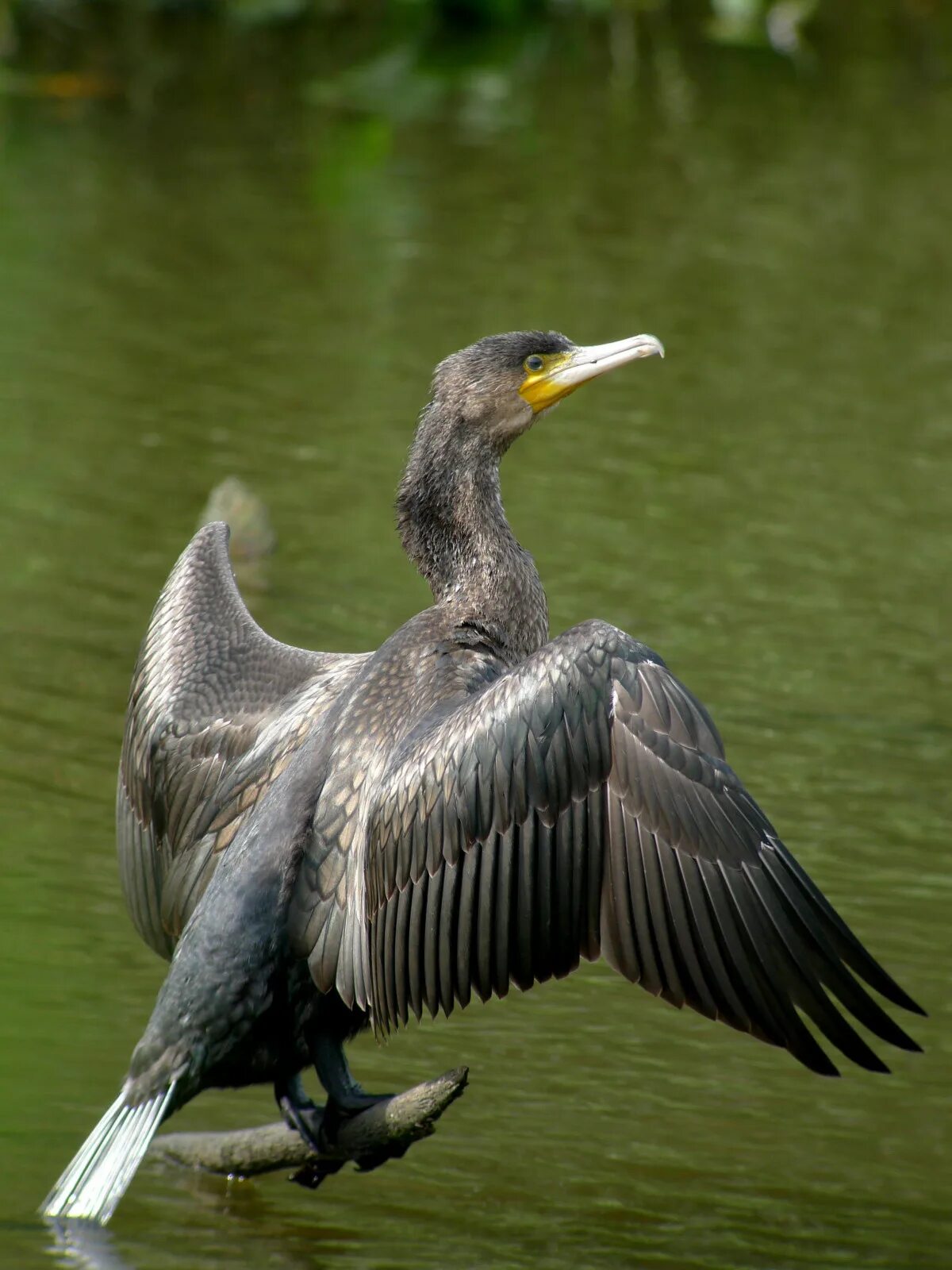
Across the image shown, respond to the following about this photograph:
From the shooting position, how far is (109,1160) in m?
5.13

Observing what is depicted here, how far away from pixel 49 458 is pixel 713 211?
257 inches

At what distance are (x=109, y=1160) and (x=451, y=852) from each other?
108 cm

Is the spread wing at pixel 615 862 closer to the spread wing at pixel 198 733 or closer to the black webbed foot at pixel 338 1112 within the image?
the black webbed foot at pixel 338 1112

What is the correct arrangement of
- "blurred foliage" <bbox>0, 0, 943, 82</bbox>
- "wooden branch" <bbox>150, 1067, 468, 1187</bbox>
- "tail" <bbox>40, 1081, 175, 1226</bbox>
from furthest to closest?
"blurred foliage" <bbox>0, 0, 943, 82</bbox> < "tail" <bbox>40, 1081, 175, 1226</bbox> < "wooden branch" <bbox>150, 1067, 468, 1187</bbox>

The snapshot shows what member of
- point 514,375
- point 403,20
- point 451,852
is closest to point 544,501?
point 514,375

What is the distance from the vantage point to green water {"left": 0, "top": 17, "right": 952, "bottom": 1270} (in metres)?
5.90

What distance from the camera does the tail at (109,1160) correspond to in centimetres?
509

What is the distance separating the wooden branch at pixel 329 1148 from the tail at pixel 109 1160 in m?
0.44

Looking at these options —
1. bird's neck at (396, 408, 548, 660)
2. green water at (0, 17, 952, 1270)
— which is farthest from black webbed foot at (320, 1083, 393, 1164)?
bird's neck at (396, 408, 548, 660)

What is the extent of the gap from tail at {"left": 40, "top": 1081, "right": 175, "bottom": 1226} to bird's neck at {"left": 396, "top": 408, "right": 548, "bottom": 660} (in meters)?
1.44

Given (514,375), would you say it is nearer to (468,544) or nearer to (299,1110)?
(468,544)

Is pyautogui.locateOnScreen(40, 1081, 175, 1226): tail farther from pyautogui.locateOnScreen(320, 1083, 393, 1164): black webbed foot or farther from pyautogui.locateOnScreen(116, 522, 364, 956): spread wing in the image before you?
pyautogui.locateOnScreen(116, 522, 364, 956): spread wing

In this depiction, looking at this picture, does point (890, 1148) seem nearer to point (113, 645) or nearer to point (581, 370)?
point (581, 370)

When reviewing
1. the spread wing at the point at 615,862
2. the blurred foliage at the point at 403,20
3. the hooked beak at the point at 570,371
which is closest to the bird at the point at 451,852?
the spread wing at the point at 615,862
